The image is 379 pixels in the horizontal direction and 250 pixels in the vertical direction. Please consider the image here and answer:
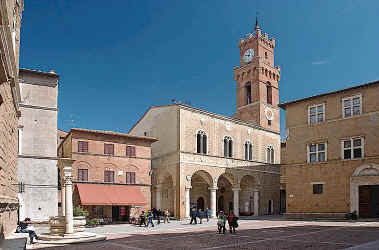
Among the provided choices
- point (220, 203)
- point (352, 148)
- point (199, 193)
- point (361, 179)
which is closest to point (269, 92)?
point (220, 203)

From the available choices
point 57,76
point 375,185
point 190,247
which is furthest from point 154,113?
point 190,247

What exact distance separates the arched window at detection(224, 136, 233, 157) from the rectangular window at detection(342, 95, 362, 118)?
43.2 feet

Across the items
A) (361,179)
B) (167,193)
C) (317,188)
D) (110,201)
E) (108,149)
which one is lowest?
(167,193)

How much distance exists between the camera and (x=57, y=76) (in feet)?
92.1

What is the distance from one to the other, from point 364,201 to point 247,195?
16.5 metres

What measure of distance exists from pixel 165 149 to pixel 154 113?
494 cm

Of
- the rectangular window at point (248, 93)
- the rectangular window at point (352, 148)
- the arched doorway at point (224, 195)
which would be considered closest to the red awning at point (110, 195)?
the arched doorway at point (224, 195)

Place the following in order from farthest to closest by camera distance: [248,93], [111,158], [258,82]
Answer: [248,93] → [258,82] → [111,158]

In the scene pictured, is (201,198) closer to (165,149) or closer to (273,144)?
(165,149)

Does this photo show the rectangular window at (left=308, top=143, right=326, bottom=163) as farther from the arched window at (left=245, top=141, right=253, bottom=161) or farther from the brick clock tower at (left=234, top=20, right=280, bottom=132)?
the brick clock tower at (left=234, top=20, right=280, bottom=132)

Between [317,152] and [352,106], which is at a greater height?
[352,106]

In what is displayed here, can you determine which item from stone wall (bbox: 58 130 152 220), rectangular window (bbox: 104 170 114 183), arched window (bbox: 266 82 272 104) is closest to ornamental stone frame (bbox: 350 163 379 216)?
stone wall (bbox: 58 130 152 220)

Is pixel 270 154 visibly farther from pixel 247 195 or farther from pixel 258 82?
pixel 258 82

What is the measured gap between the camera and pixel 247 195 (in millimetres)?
42906
